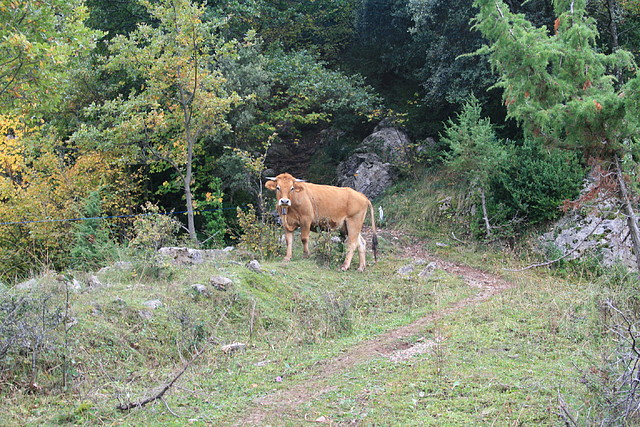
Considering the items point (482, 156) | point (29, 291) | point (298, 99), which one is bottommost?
point (29, 291)

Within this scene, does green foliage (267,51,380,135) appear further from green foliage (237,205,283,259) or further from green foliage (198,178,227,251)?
green foliage (237,205,283,259)

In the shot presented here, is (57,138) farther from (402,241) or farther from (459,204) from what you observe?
(459,204)

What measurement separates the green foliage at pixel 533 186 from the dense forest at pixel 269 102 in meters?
0.04

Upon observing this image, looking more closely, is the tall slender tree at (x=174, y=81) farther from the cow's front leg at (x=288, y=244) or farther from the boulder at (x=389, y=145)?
the boulder at (x=389, y=145)

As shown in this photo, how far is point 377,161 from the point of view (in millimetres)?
20219

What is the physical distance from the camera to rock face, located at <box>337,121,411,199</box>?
1982 centimetres

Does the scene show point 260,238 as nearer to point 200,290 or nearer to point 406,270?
point 406,270

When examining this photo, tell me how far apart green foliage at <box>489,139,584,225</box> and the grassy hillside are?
133 inches

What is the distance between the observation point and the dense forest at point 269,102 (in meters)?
6.41

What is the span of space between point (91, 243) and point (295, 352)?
6332 millimetres

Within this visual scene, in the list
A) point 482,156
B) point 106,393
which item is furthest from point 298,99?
point 106,393

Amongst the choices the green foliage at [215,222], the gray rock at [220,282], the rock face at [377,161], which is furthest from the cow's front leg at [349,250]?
the rock face at [377,161]

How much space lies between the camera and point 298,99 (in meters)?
18.2

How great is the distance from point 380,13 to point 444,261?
11.7 meters
